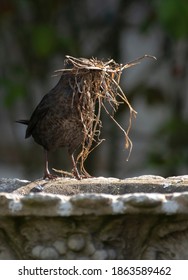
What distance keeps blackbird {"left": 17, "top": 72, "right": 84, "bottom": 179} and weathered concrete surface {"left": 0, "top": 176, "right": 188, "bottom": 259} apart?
3.59 ft

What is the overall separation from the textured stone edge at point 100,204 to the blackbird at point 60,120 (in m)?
1.18

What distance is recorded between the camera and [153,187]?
3.58 meters

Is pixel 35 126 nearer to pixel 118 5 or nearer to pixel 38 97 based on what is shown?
pixel 118 5

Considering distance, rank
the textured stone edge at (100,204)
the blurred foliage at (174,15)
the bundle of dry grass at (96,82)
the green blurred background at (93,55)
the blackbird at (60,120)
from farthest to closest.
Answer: the green blurred background at (93,55) < the blurred foliage at (174,15) < the blackbird at (60,120) < the bundle of dry grass at (96,82) < the textured stone edge at (100,204)

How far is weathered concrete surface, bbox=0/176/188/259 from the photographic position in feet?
9.34

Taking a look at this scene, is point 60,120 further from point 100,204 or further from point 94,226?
point 100,204

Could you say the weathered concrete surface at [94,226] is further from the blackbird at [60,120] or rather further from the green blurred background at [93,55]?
the green blurred background at [93,55]

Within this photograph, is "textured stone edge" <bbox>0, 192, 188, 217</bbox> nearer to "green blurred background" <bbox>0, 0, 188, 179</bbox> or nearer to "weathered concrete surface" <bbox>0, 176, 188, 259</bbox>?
"weathered concrete surface" <bbox>0, 176, 188, 259</bbox>

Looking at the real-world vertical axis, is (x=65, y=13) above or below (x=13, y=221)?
above

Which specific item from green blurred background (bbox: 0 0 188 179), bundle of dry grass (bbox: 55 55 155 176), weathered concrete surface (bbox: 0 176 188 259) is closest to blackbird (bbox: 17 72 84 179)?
bundle of dry grass (bbox: 55 55 155 176)

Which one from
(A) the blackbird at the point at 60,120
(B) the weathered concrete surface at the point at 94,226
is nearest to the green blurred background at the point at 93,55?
(A) the blackbird at the point at 60,120

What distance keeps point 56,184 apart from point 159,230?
0.79 m

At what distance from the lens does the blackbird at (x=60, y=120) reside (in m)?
4.21

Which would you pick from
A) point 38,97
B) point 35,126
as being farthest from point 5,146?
point 35,126
